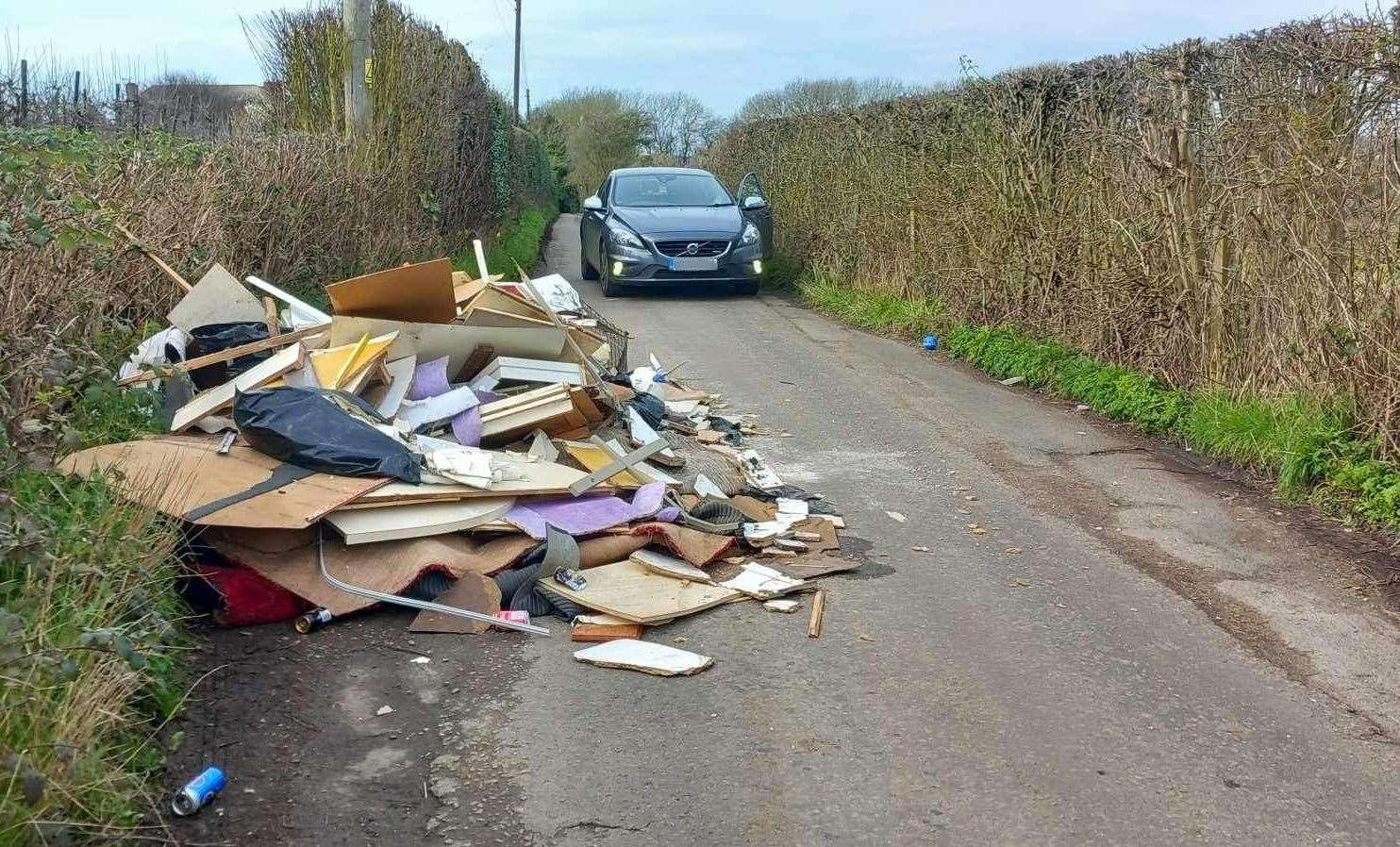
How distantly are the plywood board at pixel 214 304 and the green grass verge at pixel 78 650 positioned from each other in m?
2.11

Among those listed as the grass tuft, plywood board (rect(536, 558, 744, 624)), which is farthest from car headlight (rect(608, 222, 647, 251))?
plywood board (rect(536, 558, 744, 624))

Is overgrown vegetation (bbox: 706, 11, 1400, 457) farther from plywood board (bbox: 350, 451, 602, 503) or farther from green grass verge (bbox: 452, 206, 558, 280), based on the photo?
green grass verge (bbox: 452, 206, 558, 280)

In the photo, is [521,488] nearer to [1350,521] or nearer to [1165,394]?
[1350,521]

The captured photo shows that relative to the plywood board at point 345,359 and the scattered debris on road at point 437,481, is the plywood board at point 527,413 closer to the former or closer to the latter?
the scattered debris on road at point 437,481

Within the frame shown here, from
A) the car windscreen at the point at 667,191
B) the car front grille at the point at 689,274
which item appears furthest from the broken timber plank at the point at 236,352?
the car windscreen at the point at 667,191

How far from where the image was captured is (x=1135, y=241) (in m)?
9.48

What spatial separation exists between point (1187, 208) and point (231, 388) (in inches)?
264

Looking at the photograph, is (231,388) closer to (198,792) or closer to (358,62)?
(198,792)

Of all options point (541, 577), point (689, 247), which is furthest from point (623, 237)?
point (541, 577)

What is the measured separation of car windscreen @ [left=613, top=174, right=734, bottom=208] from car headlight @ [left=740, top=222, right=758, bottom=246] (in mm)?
805

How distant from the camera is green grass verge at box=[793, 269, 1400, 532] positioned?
22.1 feet

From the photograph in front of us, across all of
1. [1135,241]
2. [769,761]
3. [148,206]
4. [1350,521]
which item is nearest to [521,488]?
[769,761]

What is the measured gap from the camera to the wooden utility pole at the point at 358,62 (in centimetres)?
1277

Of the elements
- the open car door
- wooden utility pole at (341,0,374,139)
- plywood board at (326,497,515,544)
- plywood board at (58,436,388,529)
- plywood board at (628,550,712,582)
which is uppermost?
wooden utility pole at (341,0,374,139)
